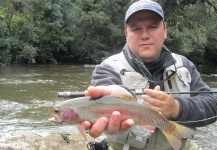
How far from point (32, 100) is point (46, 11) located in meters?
18.4

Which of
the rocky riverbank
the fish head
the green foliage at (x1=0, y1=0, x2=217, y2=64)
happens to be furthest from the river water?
the green foliage at (x1=0, y1=0, x2=217, y2=64)

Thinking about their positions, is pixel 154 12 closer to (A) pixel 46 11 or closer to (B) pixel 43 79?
(B) pixel 43 79

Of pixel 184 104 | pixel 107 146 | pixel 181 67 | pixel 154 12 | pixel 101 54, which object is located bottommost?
pixel 101 54

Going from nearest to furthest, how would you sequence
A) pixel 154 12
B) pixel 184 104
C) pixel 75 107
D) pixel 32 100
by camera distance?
1. pixel 75 107
2. pixel 184 104
3. pixel 154 12
4. pixel 32 100

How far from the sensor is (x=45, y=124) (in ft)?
30.6

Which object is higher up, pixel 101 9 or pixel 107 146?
pixel 101 9

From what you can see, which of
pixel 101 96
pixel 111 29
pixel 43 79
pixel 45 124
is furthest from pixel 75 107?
pixel 111 29

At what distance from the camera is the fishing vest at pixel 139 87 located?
279 centimetres

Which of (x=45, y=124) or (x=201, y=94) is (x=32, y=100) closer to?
(x=45, y=124)

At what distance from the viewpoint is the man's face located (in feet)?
9.24

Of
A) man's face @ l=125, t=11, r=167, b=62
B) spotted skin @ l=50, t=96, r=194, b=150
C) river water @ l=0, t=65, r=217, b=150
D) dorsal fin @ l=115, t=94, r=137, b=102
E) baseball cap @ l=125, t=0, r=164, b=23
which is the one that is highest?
baseball cap @ l=125, t=0, r=164, b=23

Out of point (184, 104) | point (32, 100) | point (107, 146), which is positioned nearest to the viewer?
point (184, 104)

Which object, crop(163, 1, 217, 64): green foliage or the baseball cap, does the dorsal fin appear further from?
crop(163, 1, 217, 64): green foliage

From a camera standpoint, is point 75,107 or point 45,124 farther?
point 45,124
